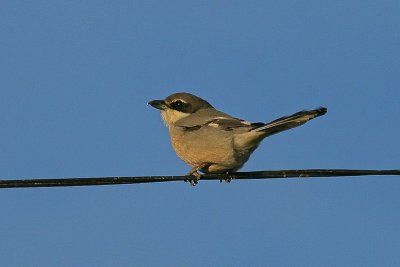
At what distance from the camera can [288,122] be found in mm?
8586

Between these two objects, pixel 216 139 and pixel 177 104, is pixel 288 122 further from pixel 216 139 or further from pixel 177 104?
pixel 177 104

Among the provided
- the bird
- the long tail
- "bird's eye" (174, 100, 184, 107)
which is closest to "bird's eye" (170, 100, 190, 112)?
"bird's eye" (174, 100, 184, 107)

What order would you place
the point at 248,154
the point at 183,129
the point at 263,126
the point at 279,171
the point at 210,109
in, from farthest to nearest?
the point at 210,109 < the point at 183,129 < the point at 248,154 < the point at 263,126 < the point at 279,171

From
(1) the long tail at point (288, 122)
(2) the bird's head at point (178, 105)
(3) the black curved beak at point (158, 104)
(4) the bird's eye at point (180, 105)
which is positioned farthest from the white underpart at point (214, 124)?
(3) the black curved beak at point (158, 104)

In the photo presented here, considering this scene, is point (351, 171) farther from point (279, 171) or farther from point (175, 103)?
point (175, 103)

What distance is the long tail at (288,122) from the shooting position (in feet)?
26.7

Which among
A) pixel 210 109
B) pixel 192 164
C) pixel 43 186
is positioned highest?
pixel 210 109

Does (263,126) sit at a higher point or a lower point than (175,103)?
lower

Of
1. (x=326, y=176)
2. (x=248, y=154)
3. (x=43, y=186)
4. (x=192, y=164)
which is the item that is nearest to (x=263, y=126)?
(x=248, y=154)

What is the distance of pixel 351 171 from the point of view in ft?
22.5

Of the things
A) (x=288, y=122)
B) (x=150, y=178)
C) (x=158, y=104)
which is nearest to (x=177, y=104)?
(x=158, y=104)

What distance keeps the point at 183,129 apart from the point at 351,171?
4.18 m

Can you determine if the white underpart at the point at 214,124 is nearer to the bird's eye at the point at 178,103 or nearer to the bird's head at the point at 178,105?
the bird's head at the point at 178,105

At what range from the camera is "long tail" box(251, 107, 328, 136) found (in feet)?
26.7
